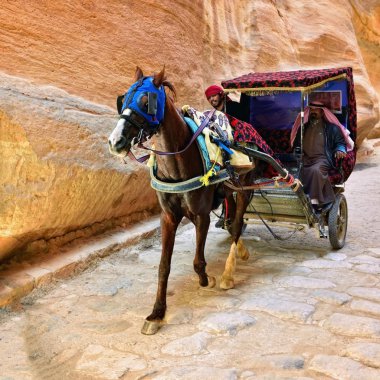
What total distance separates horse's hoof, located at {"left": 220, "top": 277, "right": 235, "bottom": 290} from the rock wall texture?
5.94 feet

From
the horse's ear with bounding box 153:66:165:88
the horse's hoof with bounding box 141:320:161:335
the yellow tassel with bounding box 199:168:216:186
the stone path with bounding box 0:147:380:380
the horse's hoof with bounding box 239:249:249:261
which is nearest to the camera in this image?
the stone path with bounding box 0:147:380:380

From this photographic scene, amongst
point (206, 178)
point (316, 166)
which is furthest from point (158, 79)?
point (316, 166)

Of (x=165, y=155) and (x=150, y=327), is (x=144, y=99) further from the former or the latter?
(x=150, y=327)

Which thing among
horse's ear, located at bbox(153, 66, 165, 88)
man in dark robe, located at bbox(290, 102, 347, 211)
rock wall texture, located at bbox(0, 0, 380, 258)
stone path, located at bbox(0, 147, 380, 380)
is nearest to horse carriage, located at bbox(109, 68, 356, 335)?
horse's ear, located at bbox(153, 66, 165, 88)

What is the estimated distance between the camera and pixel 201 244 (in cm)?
381

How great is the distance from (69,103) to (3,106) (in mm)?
979

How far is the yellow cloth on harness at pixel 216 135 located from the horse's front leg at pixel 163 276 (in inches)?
25.5

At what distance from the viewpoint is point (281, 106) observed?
6.12m

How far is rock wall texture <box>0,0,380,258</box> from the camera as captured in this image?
3.97 metres

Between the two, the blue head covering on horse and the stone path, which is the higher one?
the blue head covering on horse

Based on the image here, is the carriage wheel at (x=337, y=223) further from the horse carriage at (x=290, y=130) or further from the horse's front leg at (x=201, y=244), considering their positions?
the horse's front leg at (x=201, y=244)

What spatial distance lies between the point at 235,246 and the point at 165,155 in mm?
1508

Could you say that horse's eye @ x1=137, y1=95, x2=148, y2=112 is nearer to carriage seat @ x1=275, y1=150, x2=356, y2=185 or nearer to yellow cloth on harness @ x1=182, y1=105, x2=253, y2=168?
yellow cloth on harness @ x1=182, y1=105, x2=253, y2=168

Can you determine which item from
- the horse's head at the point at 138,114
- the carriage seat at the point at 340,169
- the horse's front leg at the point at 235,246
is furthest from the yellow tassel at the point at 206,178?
the carriage seat at the point at 340,169
